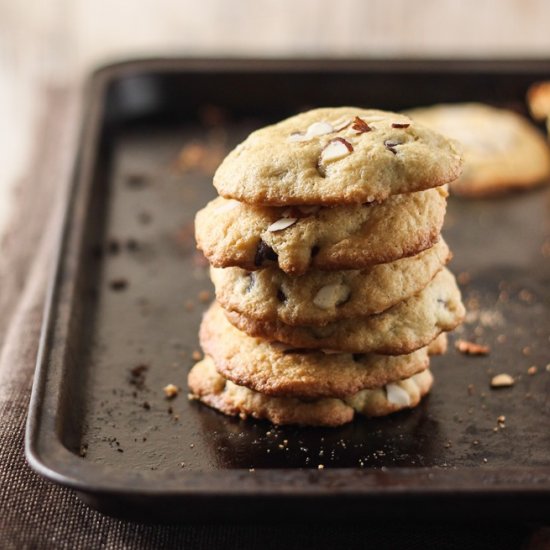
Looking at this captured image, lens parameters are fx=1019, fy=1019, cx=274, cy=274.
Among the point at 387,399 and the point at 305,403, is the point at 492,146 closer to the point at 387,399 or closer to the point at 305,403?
the point at 387,399

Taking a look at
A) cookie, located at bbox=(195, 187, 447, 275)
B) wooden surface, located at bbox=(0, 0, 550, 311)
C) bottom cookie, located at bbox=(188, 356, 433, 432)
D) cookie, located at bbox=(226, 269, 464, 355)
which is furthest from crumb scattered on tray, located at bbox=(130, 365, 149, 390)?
wooden surface, located at bbox=(0, 0, 550, 311)

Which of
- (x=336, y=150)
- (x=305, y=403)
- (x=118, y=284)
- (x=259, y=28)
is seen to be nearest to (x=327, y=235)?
(x=336, y=150)

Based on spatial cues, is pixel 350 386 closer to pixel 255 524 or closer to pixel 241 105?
pixel 255 524

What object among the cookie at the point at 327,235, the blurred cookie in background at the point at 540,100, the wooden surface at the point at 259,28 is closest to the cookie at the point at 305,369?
the cookie at the point at 327,235

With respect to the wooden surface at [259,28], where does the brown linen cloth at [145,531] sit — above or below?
above

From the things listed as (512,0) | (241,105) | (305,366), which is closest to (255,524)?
(305,366)

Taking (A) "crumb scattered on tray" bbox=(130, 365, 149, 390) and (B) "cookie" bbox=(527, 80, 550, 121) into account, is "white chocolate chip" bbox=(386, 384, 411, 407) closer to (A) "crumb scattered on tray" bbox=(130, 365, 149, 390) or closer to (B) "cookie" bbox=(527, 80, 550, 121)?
(A) "crumb scattered on tray" bbox=(130, 365, 149, 390)

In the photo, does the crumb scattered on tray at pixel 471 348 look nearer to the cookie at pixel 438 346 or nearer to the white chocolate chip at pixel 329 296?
the cookie at pixel 438 346
